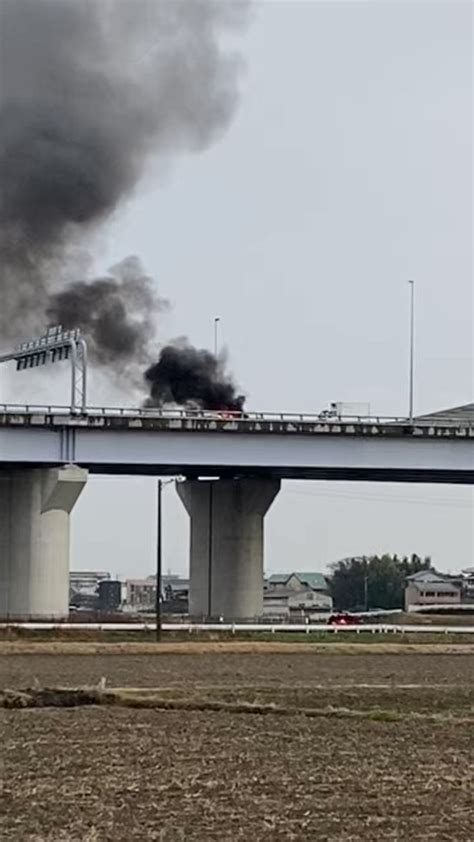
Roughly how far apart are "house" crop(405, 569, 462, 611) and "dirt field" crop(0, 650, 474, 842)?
14162 cm

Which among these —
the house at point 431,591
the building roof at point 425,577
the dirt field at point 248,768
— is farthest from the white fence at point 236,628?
the building roof at point 425,577

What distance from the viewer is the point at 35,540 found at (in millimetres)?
77438

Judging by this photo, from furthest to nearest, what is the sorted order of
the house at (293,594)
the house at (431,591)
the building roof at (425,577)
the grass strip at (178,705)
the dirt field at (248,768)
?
1. the building roof at (425,577)
2. the house at (431,591)
3. the house at (293,594)
4. the grass strip at (178,705)
5. the dirt field at (248,768)

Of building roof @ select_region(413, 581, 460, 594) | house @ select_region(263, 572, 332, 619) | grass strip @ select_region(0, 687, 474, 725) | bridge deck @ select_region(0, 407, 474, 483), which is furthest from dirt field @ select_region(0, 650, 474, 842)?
building roof @ select_region(413, 581, 460, 594)

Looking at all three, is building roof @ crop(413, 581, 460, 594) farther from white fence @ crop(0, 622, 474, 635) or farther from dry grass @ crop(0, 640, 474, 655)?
dry grass @ crop(0, 640, 474, 655)

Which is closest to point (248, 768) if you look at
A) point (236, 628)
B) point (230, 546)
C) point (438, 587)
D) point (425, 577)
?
point (236, 628)

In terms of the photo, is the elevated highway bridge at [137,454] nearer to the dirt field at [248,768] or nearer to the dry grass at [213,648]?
the dry grass at [213,648]

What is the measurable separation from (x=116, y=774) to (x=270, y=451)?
2362 inches

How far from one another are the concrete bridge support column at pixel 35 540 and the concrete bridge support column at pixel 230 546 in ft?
36.1

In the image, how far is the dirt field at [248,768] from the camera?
15.0 meters

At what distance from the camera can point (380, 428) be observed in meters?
79.2

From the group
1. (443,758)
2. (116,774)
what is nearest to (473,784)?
(443,758)

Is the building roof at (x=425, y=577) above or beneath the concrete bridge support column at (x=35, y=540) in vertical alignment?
beneath

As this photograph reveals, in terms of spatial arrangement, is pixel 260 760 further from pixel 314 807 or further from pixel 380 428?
pixel 380 428
